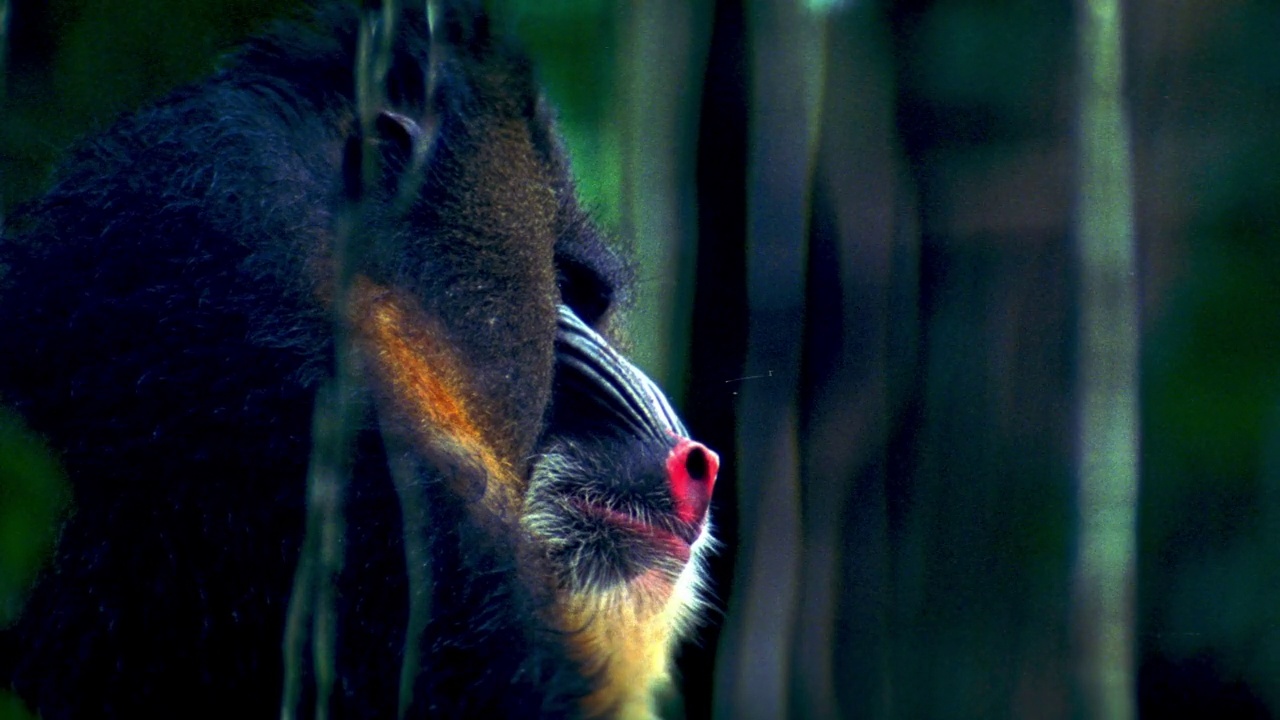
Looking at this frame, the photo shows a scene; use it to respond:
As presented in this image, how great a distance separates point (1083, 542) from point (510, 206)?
86 centimetres

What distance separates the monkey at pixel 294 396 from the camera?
1.29 m

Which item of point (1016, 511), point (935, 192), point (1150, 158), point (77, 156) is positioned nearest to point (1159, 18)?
point (1150, 158)

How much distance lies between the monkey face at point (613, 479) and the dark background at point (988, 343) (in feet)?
1.54

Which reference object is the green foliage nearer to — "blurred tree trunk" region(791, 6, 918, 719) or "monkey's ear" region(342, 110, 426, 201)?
"monkey's ear" region(342, 110, 426, 201)

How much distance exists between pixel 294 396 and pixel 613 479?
479mm

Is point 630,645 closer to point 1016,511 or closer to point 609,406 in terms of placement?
point 609,406

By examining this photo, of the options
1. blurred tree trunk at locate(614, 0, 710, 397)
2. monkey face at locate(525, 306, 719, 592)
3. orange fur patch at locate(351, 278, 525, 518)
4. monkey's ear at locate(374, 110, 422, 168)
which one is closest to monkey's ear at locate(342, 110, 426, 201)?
monkey's ear at locate(374, 110, 422, 168)

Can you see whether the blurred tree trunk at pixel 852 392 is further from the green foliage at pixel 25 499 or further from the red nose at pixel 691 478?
the green foliage at pixel 25 499

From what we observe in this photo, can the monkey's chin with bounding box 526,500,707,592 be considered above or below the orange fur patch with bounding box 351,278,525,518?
below

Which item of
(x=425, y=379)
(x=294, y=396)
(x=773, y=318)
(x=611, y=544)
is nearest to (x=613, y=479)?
(x=611, y=544)

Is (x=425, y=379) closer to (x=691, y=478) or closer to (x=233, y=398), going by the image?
(x=233, y=398)

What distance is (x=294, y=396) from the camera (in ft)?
4.26

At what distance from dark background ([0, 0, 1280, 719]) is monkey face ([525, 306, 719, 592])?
18.5 inches

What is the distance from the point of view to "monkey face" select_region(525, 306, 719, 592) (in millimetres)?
1555
